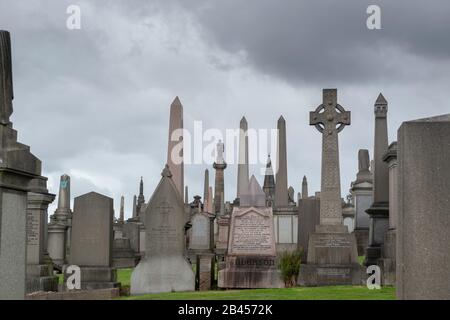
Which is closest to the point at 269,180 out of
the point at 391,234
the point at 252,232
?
the point at 252,232

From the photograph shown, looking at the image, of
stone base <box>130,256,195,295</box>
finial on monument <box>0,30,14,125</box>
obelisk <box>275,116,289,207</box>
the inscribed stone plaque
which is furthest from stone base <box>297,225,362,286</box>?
obelisk <box>275,116,289,207</box>

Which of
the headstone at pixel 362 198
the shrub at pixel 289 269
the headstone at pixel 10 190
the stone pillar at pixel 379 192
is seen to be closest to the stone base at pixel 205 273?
the shrub at pixel 289 269

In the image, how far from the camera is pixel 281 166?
→ 97.3 ft

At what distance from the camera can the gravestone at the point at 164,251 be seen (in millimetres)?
14305

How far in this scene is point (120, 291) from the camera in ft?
49.2

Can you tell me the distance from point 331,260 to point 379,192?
8.80 ft

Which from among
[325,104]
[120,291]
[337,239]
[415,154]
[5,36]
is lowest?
[120,291]

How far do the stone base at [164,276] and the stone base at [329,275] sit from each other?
275cm

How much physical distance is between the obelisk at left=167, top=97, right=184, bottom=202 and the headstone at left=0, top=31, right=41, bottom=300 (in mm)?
17827

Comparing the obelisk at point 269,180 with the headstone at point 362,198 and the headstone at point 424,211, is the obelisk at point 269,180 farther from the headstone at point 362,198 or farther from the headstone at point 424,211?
the headstone at point 424,211

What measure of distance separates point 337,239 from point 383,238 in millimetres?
1384
